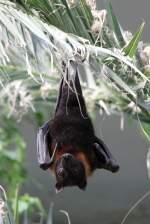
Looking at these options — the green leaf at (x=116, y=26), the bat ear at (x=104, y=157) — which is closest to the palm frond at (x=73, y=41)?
the green leaf at (x=116, y=26)

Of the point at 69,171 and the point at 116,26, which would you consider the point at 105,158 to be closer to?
the point at 69,171

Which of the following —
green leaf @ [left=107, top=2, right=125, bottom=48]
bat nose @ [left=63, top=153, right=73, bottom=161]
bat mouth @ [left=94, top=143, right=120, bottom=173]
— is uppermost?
green leaf @ [left=107, top=2, right=125, bottom=48]

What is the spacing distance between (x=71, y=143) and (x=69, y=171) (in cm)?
7

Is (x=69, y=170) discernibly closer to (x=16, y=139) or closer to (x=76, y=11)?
(x=76, y=11)

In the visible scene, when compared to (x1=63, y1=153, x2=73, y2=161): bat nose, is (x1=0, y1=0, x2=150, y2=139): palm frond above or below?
above

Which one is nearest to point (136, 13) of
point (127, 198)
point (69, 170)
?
point (127, 198)

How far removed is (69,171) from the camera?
159cm

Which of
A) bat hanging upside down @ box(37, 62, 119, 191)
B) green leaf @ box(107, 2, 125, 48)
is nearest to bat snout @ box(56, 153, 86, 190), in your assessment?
bat hanging upside down @ box(37, 62, 119, 191)

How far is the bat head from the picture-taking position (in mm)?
1585

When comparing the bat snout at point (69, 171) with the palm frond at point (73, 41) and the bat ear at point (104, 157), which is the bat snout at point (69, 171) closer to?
the bat ear at point (104, 157)

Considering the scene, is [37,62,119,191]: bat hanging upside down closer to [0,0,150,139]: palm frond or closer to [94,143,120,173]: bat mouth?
[94,143,120,173]: bat mouth

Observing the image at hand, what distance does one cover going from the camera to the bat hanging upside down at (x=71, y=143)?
1.58 m

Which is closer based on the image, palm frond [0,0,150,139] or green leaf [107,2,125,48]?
palm frond [0,0,150,139]

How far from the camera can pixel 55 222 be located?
3371 mm
